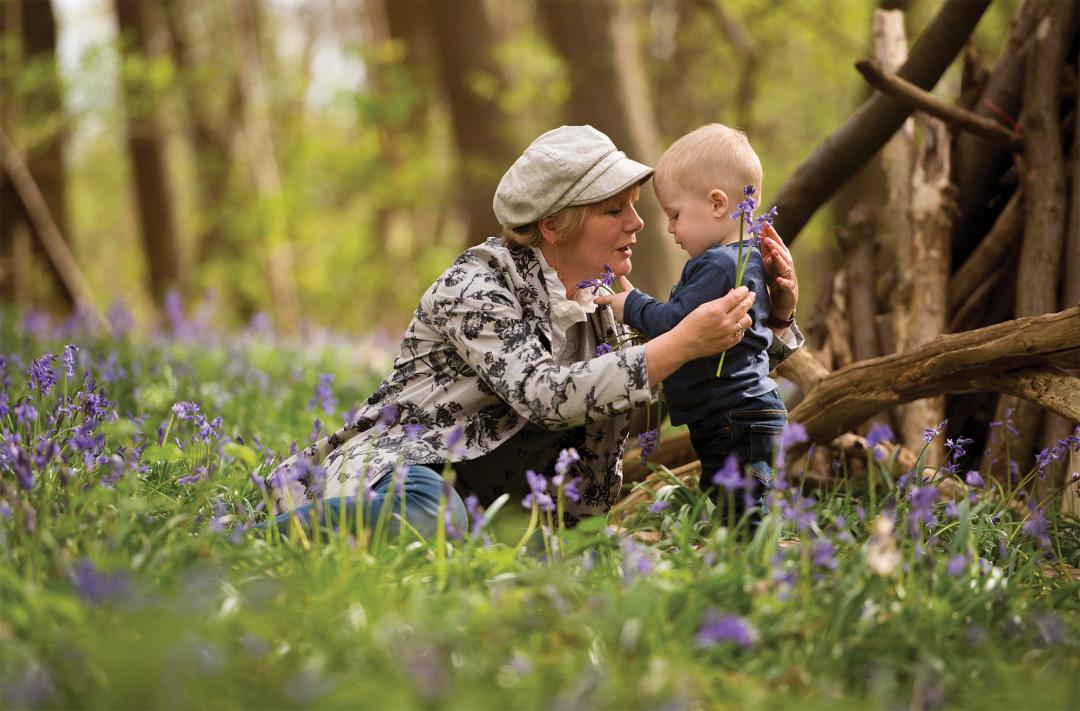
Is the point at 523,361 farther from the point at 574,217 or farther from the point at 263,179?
the point at 263,179

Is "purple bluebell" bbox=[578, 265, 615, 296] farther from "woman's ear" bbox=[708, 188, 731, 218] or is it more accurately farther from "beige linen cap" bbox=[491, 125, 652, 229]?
"woman's ear" bbox=[708, 188, 731, 218]

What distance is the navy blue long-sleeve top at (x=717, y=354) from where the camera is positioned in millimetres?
3021

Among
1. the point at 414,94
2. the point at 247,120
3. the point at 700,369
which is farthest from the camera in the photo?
the point at 247,120

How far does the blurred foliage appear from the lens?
11.1 meters

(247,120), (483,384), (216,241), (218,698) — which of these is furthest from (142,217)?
(218,698)

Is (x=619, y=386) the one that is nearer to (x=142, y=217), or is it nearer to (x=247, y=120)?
(x=142, y=217)

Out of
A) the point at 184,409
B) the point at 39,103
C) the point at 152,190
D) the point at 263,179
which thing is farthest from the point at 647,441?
the point at 263,179

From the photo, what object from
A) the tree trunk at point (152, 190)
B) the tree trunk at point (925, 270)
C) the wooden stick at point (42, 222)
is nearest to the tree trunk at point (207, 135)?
the tree trunk at point (152, 190)

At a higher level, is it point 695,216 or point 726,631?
point 695,216

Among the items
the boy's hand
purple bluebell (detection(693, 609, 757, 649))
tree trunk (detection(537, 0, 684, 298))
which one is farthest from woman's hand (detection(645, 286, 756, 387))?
tree trunk (detection(537, 0, 684, 298))

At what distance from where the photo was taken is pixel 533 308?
10.6 feet

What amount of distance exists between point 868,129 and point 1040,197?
725 mm

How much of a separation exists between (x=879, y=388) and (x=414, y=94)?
964cm

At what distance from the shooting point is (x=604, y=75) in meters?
8.94
